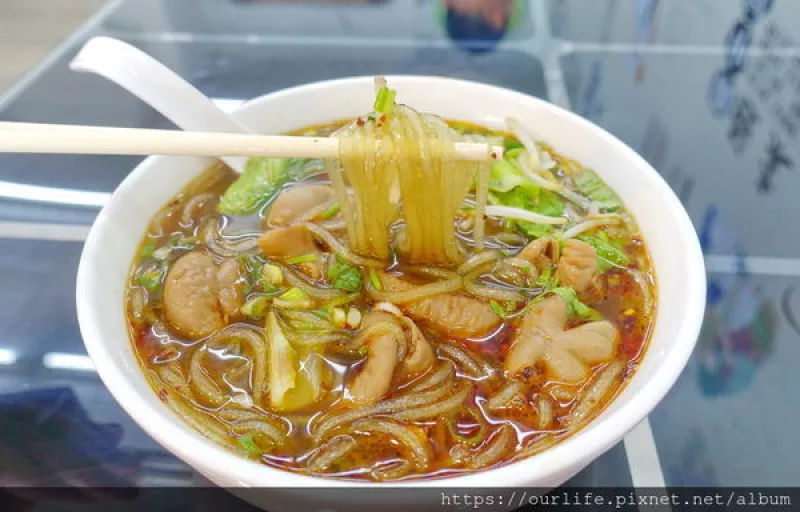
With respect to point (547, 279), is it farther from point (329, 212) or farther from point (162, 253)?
point (162, 253)

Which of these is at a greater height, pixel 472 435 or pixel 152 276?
pixel 152 276

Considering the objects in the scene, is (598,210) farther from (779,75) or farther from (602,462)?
(779,75)

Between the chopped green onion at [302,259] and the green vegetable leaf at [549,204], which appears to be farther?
Result: the green vegetable leaf at [549,204]

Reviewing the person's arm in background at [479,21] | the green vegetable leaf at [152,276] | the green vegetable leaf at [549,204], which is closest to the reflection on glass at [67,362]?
the green vegetable leaf at [152,276]

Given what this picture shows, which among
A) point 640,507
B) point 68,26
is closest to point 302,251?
point 640,507

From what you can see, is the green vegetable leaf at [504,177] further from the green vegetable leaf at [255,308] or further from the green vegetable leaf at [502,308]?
the green vegetable leaf at [255,308]

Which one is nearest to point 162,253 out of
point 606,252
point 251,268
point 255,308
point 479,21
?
point 251,268
